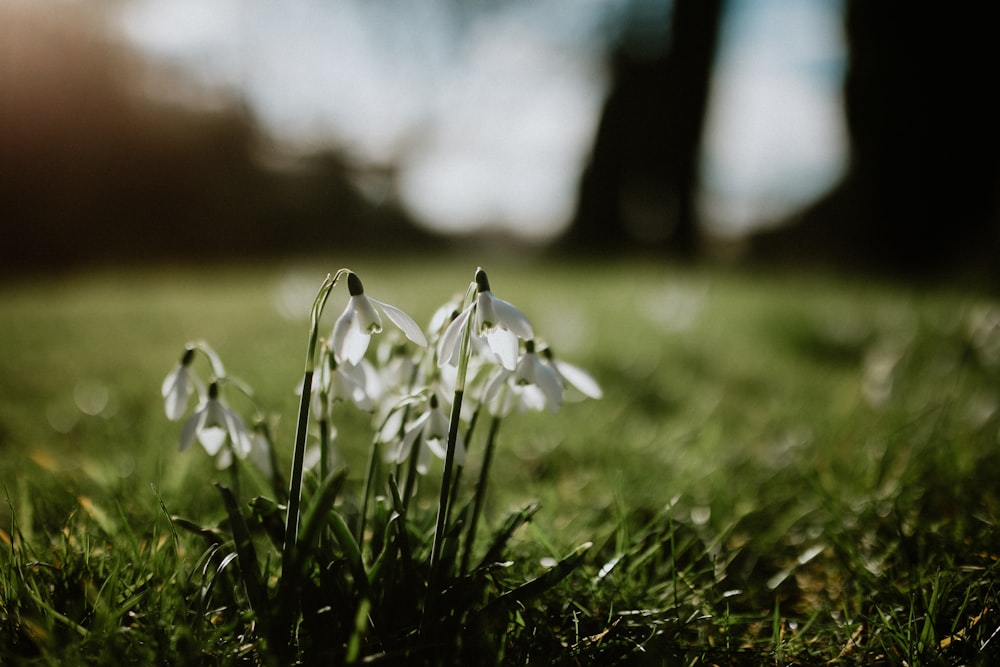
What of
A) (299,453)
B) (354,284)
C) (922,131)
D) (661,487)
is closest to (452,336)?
(354,284)

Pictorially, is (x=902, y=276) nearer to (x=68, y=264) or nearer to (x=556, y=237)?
(x=556, y=237)

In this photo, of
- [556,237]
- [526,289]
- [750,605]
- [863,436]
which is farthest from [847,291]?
[556,237]

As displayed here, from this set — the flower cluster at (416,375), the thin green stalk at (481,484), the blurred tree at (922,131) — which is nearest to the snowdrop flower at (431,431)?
A: the flower cluster at (416,375)

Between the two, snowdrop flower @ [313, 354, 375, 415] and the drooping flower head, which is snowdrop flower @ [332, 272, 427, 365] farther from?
the drooping flower head

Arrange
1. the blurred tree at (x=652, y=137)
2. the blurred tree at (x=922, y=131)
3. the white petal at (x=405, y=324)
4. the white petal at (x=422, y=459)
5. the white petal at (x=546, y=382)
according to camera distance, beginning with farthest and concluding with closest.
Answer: the blurred tree at (x=652, y=137)
the blurred tree at (x=922, y=131)
the white petal at (x=422, y=459)
the white petal at (x=546, y=382)
the white petal at (x=405, y=324)

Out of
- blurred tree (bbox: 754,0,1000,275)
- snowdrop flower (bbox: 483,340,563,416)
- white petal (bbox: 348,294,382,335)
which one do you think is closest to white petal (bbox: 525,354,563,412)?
snowdrop flower (bbox: 483,340,563,416)

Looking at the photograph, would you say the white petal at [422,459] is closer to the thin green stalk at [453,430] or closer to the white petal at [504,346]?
the thin green stalk at [453,430]
